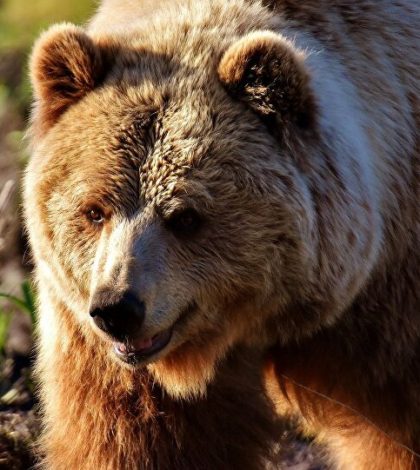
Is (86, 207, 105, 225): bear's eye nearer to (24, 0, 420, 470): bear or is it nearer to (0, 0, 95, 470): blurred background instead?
(24, 0, 420, 470): bear

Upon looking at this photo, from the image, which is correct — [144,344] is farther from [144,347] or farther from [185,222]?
[185,222]

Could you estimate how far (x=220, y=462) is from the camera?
5.14m

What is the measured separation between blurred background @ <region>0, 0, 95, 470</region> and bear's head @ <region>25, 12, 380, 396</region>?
2.55 feet

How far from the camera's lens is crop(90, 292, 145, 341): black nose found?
4188 millimetres

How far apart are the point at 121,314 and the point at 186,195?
52cm

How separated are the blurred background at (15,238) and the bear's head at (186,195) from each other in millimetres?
777

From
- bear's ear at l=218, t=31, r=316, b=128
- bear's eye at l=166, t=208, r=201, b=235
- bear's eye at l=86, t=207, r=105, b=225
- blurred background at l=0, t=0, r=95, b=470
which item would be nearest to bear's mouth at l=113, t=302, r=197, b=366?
bear's eye at l=166, t=208, r=201, b=235

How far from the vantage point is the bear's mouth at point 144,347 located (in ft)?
14.6

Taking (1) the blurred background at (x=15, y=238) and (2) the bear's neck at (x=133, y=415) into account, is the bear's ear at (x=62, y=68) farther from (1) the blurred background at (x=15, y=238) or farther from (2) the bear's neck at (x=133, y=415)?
(2) the bear's neck at (x=133, y=415)

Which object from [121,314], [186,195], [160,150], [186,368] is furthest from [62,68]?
[186,368]

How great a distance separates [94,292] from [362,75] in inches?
58.0

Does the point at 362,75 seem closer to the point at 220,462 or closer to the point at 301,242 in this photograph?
the point at 301,242

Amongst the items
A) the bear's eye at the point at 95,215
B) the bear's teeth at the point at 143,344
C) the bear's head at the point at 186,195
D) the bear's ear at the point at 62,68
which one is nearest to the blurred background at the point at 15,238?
the bear's ear at the point at 62,68

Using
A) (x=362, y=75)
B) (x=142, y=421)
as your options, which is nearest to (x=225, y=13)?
(x=362, y=75)
